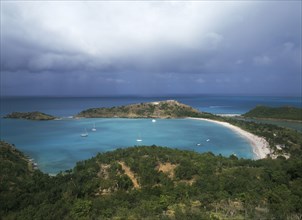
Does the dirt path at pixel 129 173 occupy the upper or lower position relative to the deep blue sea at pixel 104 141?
upper

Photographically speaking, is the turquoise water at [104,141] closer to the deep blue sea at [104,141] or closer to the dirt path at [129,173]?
Answer: the deep blue sea at [104,141]

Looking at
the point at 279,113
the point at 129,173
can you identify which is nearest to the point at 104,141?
the point at 129,173

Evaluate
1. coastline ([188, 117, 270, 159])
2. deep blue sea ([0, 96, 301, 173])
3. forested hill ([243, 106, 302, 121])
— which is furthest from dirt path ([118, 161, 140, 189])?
forested hill ([243, 106, 302, 121])

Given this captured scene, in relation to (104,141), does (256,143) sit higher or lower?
higher

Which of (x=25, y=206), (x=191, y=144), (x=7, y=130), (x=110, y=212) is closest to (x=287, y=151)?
(x=191, y=144)

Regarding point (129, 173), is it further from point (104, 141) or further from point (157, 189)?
point (104, 141)

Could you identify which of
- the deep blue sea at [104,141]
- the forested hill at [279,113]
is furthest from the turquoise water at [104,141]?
the forested hill at [279,113]

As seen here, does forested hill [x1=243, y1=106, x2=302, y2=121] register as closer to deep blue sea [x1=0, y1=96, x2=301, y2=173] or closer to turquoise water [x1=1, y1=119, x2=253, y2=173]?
turquoise water [x1=1, y1=119, x2=253, y2=173]
